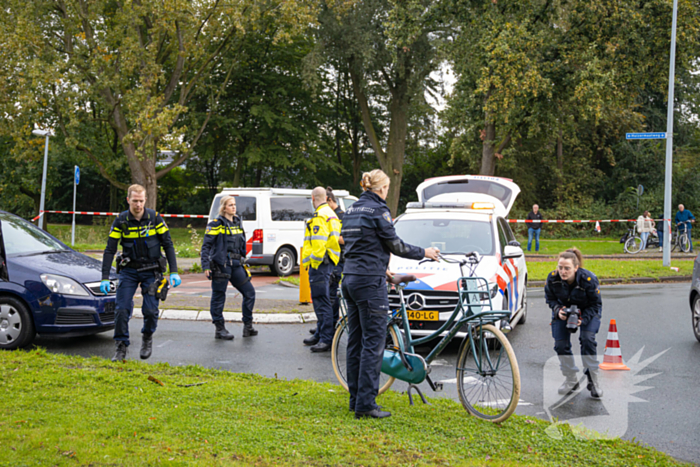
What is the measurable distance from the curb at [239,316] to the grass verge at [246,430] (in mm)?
3874

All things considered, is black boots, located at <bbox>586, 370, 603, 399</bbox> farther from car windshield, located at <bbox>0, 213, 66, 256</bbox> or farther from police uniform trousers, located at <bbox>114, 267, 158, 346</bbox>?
car windshield, located at <bbox>0, 213, 66, 256</bbox>

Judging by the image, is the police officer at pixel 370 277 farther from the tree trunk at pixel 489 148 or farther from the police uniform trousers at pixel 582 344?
the tree trunk at pixel 489 148

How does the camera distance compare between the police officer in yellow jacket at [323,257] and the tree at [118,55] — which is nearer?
the police officer in yellow jacket at [323,257]

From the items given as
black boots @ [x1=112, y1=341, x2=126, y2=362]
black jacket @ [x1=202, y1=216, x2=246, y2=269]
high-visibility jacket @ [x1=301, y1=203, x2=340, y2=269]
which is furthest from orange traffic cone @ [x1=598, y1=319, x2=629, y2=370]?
black boots @ [x1=112, y1=341, x2=126, y2=362]

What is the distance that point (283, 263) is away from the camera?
52.9 ft

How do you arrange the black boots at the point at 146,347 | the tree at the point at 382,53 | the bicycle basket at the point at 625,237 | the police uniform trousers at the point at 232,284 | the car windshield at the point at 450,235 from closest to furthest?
the black boots at the point at 146,347
the police uniform trousers at the point at 232,284
the car windshield at the point at 450,235
the bicycle basket at the point at 625,237
the tree at the point at 382,53

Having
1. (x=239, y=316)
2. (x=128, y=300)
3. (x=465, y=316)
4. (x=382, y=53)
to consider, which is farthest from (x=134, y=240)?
(x=382, y=53)

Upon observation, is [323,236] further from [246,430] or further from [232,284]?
[246,430]

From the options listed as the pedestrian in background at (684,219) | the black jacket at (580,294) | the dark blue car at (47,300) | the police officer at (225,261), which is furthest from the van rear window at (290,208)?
the pedestrian in background at (684,219)

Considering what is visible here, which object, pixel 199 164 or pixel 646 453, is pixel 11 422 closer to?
pixel 646 453

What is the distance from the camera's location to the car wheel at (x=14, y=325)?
23.6 ft

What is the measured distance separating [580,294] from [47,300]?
18.8ft

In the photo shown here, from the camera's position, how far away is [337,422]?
4652 mm

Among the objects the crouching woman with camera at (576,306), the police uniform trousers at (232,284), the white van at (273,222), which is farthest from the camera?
the white van at (273,222)
